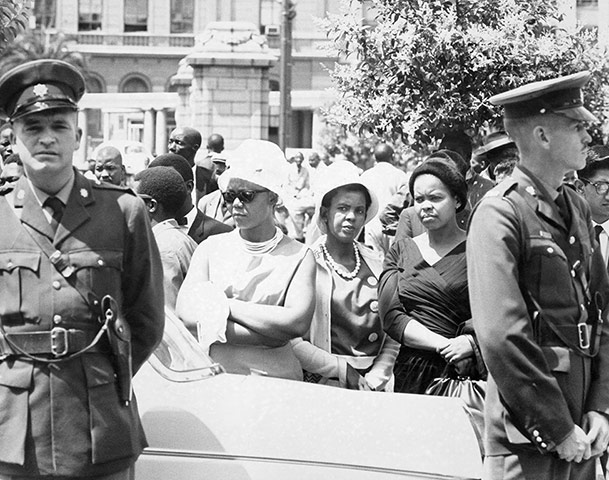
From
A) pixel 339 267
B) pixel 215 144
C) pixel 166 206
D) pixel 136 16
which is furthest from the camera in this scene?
pixel 136 16

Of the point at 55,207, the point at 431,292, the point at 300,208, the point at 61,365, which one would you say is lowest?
the point at 300,208

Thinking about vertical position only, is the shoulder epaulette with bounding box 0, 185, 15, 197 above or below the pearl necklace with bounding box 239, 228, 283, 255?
above

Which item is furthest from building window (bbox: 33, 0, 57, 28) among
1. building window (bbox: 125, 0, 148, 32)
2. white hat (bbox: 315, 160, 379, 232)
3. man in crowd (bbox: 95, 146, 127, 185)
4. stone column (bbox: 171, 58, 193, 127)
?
white hat (bbox: 315, 160, 379, 232)

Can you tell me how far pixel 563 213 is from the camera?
191 inches

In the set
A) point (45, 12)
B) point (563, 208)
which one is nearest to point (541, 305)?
point (563, 208)

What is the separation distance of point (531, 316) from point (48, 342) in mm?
1570

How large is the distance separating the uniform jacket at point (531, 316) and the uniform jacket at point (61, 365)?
3.94 ft

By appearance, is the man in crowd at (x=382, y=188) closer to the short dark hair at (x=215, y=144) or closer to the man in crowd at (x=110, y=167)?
the short dark hair at (x=215, y=144)

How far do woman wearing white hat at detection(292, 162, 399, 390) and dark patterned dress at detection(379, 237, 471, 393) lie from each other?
0.27 meters

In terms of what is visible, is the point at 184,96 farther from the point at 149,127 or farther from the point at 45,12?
the point at 45,12

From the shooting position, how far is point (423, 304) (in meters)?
6.70

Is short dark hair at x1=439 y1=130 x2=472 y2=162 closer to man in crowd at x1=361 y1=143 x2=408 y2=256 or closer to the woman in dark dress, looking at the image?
man in crowd at x1=361 y1=143 x2=408 y2=256

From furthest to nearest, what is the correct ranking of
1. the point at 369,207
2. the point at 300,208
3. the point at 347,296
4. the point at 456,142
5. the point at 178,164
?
the point at 300,208, the point at 456,142, the point at 178,164, the point at 369,207, the point at 347,296

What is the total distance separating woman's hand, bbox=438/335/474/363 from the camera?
6.50 metres
